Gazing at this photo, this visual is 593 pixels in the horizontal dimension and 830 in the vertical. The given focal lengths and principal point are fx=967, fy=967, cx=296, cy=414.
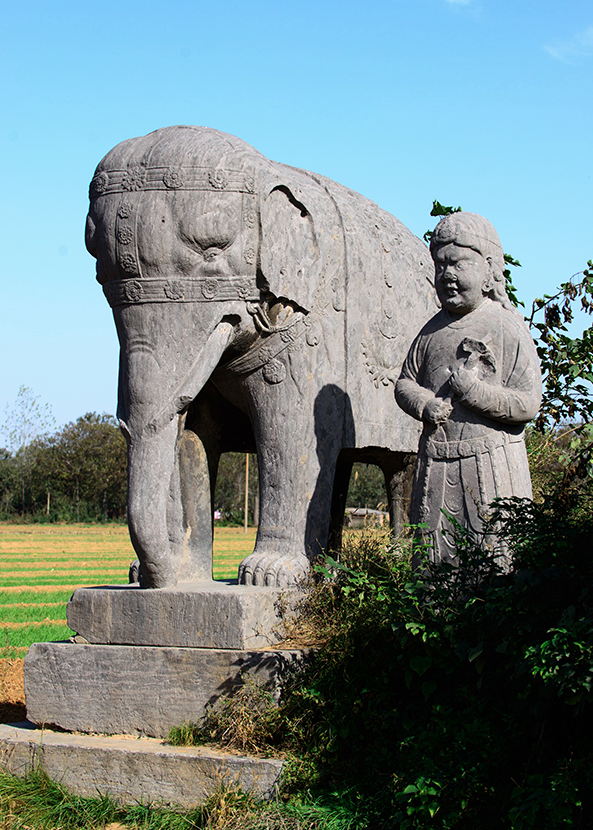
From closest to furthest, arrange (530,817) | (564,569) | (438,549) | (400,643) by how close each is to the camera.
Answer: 1. (530,817)
2. (564,569)
3. (400,643)
4. (438,549)

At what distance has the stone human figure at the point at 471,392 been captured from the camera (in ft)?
15.4

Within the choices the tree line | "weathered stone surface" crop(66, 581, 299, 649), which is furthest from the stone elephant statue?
the tree line

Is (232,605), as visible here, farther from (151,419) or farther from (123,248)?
(123,248)

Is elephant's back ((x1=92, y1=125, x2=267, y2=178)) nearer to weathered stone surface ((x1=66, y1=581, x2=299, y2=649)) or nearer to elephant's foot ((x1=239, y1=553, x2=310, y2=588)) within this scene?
elephant's foot ((x1=239, y1=553, x2=310, y2=588))

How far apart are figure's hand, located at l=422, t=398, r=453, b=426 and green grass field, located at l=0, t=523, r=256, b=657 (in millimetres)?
4309

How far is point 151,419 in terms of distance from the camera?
511 centimetres

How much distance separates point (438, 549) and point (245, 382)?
158 centimetres

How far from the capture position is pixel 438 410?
189 inches

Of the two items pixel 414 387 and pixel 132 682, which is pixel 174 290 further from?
pixel 132 682

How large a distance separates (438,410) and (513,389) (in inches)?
14.9

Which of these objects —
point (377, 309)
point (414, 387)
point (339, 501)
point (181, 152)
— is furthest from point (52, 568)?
point (414, 387)

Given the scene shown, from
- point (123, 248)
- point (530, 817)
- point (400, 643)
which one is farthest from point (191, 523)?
point (530, 817)

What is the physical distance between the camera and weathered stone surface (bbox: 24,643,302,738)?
4.70 meters

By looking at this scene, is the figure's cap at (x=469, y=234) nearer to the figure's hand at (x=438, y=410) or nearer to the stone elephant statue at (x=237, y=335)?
the figure's hand at (x=438, y=410)
